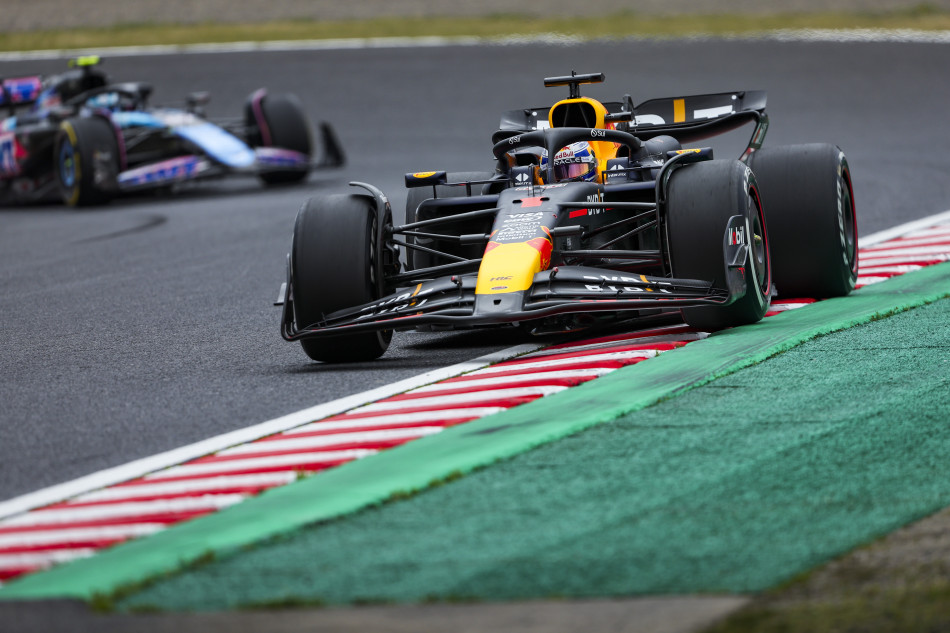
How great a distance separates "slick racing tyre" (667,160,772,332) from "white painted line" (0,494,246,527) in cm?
299

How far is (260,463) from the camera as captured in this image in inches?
208

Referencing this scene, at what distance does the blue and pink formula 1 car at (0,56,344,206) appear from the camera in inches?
685

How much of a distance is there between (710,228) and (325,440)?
2399mm

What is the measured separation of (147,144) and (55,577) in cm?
1449

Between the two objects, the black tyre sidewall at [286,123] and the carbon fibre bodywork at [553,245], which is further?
the black tyre sidewall at [286,123]

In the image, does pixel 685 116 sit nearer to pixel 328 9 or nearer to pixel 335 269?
pixel 335 269

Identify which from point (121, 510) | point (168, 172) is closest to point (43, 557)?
point (121, 510)

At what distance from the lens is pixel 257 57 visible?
29062 millimetres

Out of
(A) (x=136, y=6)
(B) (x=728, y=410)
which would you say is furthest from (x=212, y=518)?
(A) (x=136, y=6)

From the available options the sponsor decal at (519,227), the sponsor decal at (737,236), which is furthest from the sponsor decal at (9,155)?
the sponsor decal at (737,236)

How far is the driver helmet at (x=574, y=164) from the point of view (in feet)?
26.7

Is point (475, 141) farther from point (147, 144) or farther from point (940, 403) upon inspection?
point (940, 403)

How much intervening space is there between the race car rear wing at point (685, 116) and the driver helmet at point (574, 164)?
40.8 inches

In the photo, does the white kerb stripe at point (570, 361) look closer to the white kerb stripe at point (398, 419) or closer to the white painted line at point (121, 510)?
the white kerb stripe at point (398, 419)
